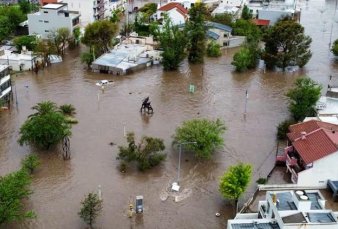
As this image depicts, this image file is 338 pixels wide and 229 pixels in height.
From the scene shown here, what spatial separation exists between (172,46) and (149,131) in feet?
41.4

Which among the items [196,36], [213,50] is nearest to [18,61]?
[196,36]

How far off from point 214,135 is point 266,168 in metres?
3.34

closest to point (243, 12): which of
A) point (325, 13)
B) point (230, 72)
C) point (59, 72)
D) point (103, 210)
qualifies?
point (325, 13)

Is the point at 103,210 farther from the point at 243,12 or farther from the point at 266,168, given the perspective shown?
the point at 243,12

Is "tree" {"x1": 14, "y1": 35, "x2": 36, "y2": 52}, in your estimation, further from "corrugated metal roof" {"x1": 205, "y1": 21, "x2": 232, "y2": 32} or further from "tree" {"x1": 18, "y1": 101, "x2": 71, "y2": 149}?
"tree" {"x1": 18, "y1": 101, "x2": 71, "y2": 149}

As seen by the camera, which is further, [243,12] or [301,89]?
[243,12]

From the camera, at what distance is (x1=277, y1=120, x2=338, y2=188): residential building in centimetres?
2380

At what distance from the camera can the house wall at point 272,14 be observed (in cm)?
5550

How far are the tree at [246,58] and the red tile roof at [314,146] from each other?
673 inches

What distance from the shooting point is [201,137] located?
1075 inches

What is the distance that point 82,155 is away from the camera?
2858cm

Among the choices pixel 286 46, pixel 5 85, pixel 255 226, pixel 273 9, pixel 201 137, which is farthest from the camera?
pixel 273 9

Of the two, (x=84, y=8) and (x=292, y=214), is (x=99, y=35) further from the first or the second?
(x=292, y=214)

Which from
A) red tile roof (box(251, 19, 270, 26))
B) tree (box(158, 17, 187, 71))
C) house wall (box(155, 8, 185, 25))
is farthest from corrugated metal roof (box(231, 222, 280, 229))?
red tile roof (box(251, 19, 270, 26))
